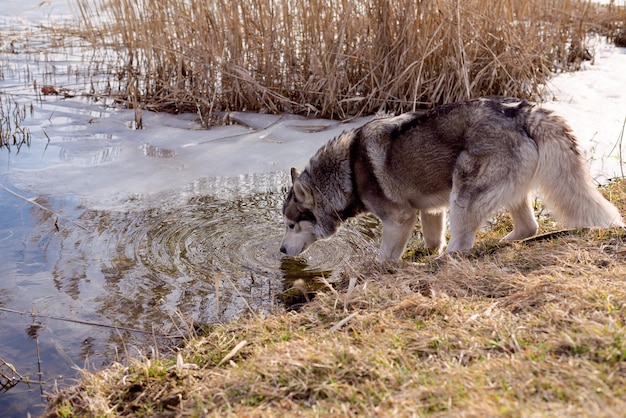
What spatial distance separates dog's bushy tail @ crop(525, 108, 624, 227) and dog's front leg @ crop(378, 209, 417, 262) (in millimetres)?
1014

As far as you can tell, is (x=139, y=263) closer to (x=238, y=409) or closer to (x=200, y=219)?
(x=200, y=219)

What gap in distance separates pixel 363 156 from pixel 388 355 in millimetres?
2399

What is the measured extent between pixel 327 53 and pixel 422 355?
5.93 metres

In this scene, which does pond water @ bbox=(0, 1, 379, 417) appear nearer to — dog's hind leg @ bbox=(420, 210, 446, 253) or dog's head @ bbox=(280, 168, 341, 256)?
dog's head @ bbox=(280, 168, 341, 256)

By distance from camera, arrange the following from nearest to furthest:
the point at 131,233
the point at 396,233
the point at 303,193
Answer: the point at 396,233 < the point at 303,193 < the point at 131,233

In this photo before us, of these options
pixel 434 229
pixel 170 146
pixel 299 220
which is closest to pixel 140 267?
pixel 299 220

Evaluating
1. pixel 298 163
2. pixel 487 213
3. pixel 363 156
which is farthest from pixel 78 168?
pixel 487 213

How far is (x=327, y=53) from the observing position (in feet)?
27.0

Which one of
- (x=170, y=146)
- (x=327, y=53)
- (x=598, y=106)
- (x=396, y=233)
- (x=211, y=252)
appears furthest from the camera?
(x=598, y=106)

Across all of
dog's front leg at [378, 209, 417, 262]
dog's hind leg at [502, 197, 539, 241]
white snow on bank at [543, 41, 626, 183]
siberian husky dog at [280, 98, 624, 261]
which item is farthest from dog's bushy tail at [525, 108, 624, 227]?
white snow on bank at [543, 41, 626, 183]

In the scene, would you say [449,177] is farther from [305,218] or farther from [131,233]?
[131,233]

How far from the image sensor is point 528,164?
4395mm

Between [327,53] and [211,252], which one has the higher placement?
[327,53]


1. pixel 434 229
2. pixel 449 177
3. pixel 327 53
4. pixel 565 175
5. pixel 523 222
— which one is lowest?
pixel 434 229
